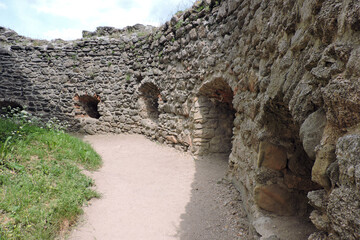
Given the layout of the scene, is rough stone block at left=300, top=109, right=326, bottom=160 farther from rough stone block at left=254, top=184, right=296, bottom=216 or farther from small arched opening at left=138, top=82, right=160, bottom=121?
small arched opening at left=138, top=82, right=160, bottom=121

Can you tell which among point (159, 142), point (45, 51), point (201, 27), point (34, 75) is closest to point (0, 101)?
point (34, 75)

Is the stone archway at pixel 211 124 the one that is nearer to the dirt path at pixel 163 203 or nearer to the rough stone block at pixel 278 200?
the dirt path at pixel 163 203

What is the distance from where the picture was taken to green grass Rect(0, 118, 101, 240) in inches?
88.7

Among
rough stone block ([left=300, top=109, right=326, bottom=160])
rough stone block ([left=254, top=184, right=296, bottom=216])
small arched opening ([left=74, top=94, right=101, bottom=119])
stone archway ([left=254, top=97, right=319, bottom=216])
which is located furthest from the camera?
small arched opening ([left=74, top=94, right=101, bottom=119])

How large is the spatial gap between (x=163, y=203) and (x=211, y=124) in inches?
83.4

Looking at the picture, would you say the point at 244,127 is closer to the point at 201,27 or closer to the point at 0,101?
the point at 201,27

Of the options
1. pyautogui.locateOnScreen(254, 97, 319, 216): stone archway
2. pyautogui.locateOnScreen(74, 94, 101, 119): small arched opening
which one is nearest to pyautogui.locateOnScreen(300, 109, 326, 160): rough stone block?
pyautogui.locateOnScreen(254, 97, 319, 216): stone archway

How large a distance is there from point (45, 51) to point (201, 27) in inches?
238

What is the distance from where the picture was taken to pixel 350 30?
89 cm

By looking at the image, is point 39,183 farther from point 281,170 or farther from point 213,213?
point 281,170

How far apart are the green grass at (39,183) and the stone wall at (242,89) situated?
209 cm

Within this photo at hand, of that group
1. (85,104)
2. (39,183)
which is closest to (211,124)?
(39,183)

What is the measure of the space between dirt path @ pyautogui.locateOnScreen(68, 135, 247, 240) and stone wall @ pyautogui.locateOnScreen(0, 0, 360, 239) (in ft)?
1.01

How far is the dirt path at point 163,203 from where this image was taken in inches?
97.1
